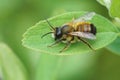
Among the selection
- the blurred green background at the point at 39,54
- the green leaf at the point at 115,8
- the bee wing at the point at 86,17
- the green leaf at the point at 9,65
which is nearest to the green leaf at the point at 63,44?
the bee wing at the point at 86,17

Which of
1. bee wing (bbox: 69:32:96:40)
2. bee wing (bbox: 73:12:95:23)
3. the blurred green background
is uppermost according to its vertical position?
bee wing (bbox: 73:12:95:23)

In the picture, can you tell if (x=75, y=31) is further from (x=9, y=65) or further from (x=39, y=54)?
(x=39, y=54)

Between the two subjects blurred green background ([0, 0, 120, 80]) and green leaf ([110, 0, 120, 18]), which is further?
blurred green background ([0, 0, 120, 80])

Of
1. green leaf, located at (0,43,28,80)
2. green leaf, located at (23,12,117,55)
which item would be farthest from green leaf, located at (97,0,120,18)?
green leaf, located at (0,43,28,80)

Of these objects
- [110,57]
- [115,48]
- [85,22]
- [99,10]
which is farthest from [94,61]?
[85,22]

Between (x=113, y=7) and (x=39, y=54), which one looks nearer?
(x=113, y=7)

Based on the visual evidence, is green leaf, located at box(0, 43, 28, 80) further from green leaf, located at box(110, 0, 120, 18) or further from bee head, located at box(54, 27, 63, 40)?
green leaf, located at box(110, 0, 120, 18)

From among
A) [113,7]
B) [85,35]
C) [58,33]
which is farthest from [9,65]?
[113,7]
